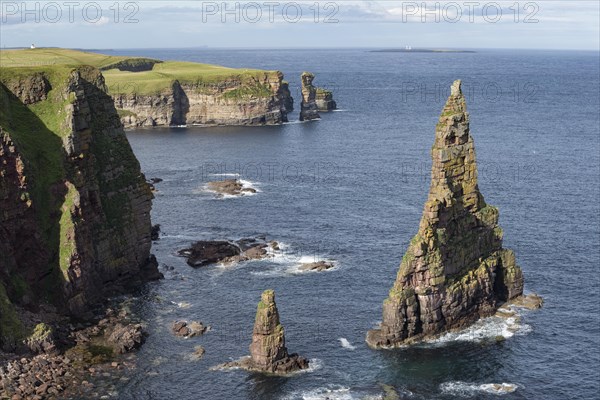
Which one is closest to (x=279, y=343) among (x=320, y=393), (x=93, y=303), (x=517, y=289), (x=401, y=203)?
(x=320, y=393)

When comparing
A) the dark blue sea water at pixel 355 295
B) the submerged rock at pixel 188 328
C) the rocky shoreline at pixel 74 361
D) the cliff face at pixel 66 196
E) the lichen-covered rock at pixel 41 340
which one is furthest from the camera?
the cliff face at pixel 66 196

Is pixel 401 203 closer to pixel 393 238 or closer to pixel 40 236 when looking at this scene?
pixel 393 238

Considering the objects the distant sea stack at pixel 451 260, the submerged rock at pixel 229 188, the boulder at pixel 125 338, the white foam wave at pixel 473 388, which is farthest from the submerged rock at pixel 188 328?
the submerged rock at pixel 229 188

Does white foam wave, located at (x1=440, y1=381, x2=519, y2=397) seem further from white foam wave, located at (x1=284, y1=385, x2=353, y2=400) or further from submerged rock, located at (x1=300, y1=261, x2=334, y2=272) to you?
submerged rock, located at (x1=300, y1=261, x2=334, y2=272)

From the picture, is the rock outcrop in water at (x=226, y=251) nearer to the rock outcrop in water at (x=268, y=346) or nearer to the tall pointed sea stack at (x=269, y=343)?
the rock outcrop in water at (x=268, y=346)

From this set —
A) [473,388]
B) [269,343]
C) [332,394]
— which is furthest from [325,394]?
[473,388]

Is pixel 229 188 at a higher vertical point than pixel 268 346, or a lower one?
higher

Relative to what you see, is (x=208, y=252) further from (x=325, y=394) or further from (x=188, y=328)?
(x=325, y=394)
